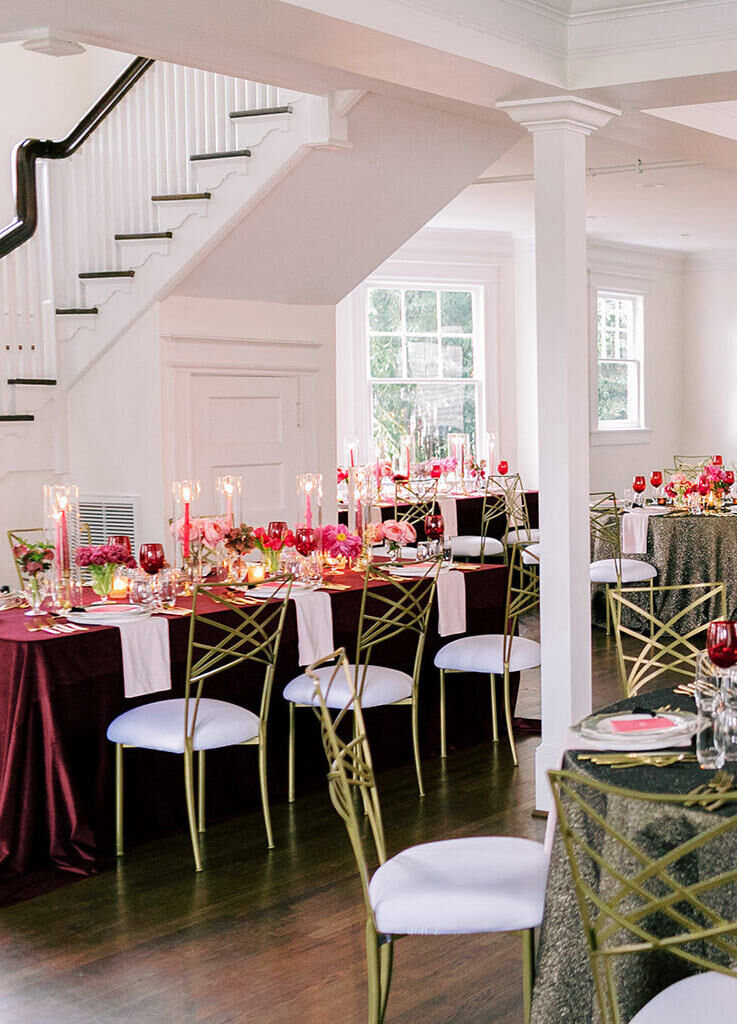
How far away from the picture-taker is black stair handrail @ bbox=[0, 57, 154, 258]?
700 centimetres

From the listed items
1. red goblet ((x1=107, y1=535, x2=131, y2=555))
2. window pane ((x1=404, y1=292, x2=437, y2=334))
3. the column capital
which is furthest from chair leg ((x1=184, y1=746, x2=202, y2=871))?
window pane ((x1=404, y1=292, x2=437, y2=334))

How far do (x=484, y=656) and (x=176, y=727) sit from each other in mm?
1642

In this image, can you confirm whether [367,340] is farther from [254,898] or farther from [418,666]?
[254,898]

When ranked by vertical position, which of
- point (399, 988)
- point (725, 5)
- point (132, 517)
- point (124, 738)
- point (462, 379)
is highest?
point (725, 5)

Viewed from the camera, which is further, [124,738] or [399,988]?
[124,738]

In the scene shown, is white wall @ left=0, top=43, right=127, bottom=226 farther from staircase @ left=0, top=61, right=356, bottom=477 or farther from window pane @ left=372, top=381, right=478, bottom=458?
window pane @ left=372, top=381, right=478, bottom=458

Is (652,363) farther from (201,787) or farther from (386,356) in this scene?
(201,787)

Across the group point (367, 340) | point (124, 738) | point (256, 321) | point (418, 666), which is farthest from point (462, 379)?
point (124, 738)

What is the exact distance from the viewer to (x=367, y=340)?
457 inches

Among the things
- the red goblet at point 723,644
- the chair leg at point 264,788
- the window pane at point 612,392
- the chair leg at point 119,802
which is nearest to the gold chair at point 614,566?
the chair leg at point 264,788

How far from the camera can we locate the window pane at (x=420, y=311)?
1200 centimetres

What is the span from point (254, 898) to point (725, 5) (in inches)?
134

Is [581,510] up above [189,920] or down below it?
above

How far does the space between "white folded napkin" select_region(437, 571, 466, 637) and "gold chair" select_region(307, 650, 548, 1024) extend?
262 centimetres
